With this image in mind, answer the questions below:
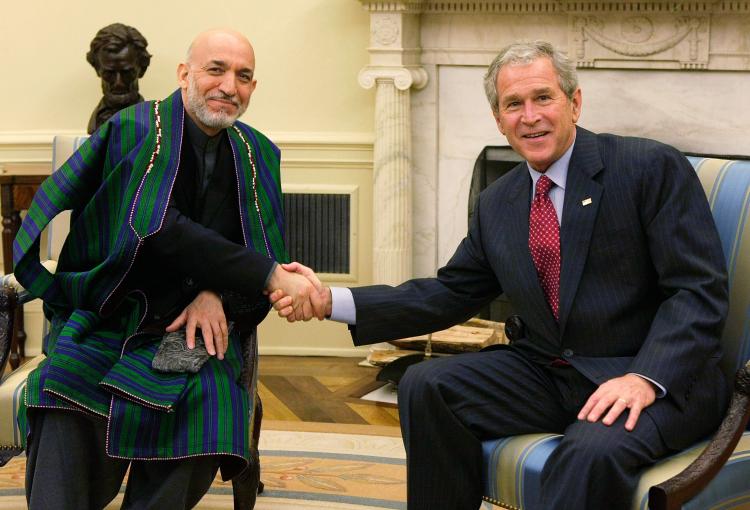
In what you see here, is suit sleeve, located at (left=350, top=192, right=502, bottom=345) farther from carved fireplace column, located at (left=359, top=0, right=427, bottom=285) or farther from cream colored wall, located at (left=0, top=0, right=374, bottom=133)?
cream colored wall, located at (left=0, top=0, right=374, bottom=133)

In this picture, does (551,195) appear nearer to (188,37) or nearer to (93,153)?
(93,153)

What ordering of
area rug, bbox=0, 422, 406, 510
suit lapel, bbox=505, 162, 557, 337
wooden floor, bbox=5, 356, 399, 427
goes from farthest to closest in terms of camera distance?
wooden floor, bbox=5, 356, 399, 427
area rug, bbox=0, 422, 406, 510
suit lapel, bbox=505, 162, 557, 337

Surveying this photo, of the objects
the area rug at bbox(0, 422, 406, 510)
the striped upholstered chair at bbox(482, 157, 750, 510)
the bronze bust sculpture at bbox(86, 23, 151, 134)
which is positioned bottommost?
the area rug at bbox(0, 422, 406, 510)

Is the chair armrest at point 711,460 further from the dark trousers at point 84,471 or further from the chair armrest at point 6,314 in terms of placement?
the chair armrest at point 6,314

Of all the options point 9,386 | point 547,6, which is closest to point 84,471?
point 9,386

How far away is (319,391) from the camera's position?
447cm

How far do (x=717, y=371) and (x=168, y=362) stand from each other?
1275 mm

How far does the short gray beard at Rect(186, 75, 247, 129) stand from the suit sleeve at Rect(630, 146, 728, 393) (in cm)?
109

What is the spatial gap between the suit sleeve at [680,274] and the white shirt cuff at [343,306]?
2.39 ft

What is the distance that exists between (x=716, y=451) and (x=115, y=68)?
3.27 metres

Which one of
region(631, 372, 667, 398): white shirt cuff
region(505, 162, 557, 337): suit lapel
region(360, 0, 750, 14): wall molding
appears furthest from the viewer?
Result: region(360, 0, 750, 14): wall molding

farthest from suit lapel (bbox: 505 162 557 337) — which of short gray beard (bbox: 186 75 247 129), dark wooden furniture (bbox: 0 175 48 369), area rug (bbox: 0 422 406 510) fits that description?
dark wooden furniture (bbox: 0 175 48 369)

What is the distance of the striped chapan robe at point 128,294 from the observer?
246cm

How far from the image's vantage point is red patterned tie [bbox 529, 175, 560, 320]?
7.98 feet
